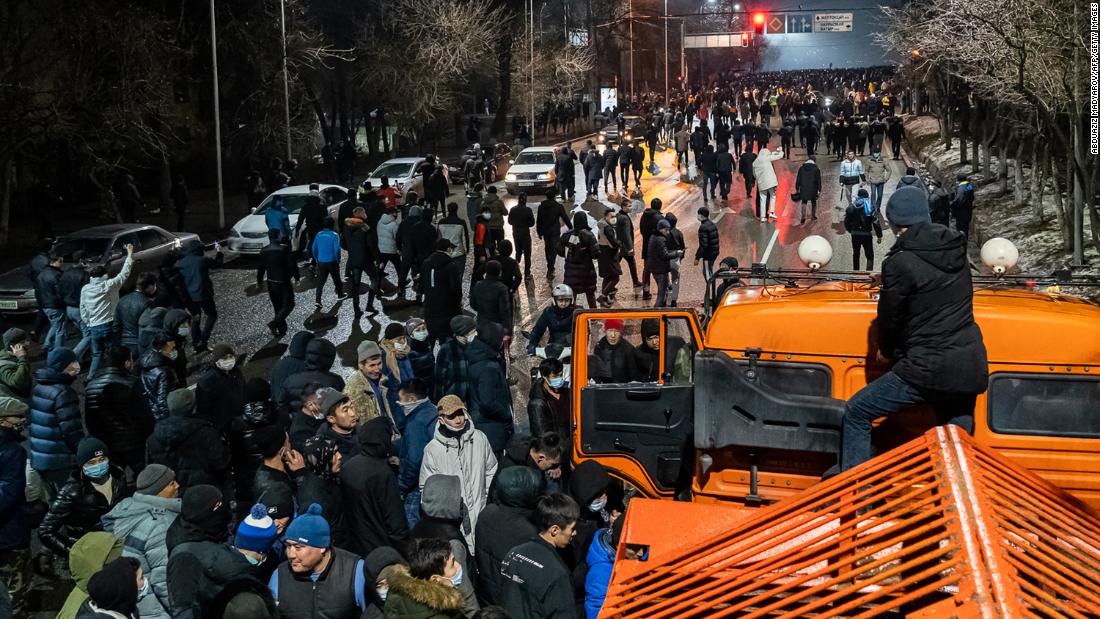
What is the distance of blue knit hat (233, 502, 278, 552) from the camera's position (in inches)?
242

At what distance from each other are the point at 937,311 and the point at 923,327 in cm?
10

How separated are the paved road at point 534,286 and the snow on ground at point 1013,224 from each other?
2.38m

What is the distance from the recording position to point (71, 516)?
7766 mm

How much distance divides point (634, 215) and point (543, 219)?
347 inches

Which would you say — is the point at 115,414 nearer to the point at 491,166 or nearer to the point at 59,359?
the point at 59,359

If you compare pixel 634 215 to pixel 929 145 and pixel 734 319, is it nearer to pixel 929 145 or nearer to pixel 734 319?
pixel 929 145

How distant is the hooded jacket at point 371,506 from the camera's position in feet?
22.6

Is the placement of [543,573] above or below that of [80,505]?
above

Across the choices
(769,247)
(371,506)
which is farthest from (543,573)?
(769,247)

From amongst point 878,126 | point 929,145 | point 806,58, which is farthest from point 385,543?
point 806,58

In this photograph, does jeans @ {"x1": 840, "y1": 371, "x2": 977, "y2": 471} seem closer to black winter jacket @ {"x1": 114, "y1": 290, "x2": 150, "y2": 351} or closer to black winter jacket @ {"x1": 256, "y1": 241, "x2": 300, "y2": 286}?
black winter jacket @ {"x1": 114, "y1": 290, "x2": 150, "y2": 351}

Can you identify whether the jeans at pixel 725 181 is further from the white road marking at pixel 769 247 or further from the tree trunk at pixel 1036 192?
the tree trunk at pixel 1036 192

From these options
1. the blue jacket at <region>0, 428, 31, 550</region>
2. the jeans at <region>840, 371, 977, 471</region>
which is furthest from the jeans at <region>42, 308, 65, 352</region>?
the jeans at <region>840, 371, 977, 471</region>

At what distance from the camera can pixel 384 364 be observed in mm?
10867
